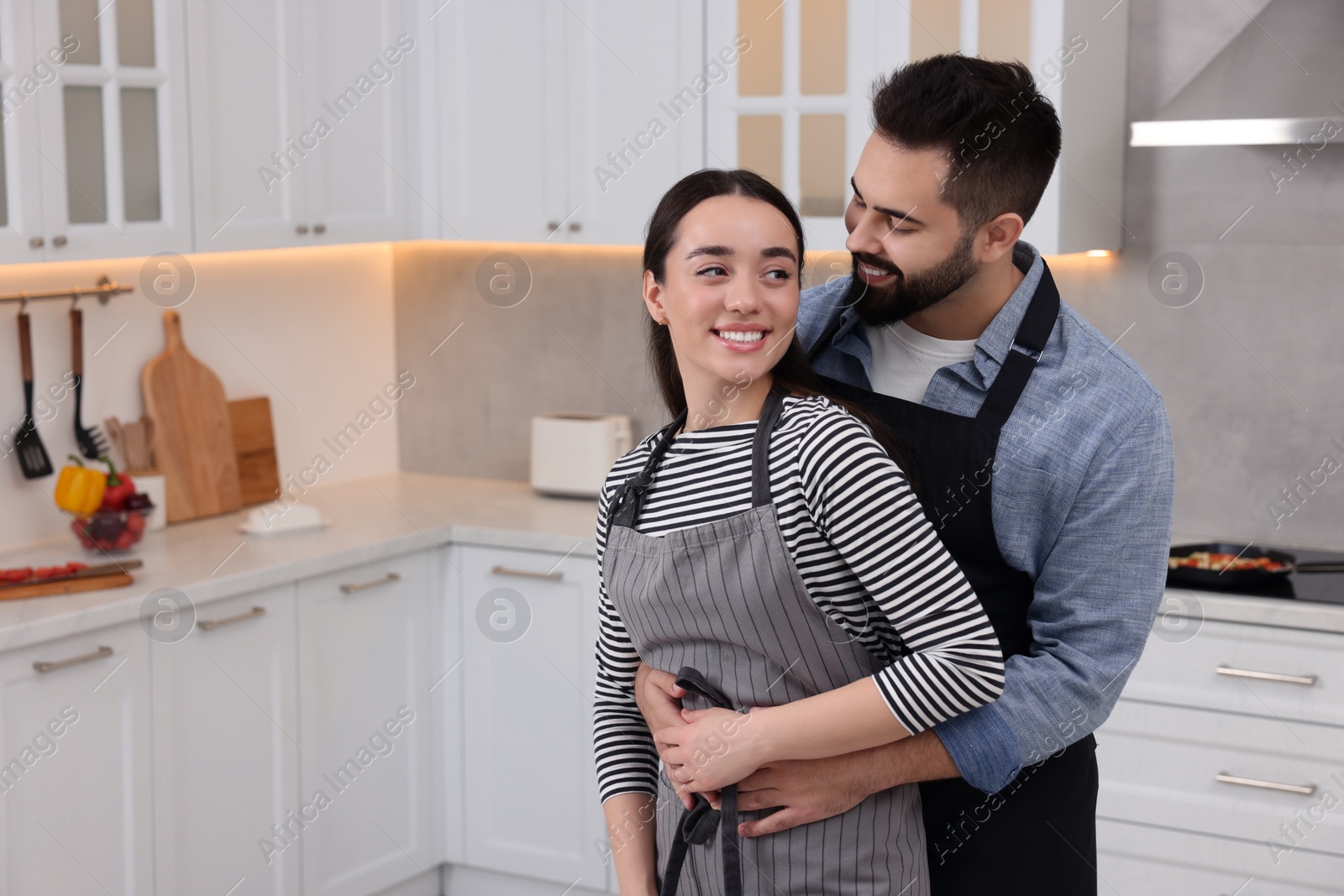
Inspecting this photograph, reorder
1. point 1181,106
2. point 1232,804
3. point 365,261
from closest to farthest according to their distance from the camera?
point 1232,804, point 1181,106, point 365,261

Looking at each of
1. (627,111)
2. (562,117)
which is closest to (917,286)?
(627,111)

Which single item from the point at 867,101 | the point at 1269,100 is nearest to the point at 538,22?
the point at 867,101

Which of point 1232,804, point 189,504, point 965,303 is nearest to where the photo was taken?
point 965,303

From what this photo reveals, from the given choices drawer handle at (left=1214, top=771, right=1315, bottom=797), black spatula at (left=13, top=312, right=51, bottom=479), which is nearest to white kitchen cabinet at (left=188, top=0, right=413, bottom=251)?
black spatula at (left=13, top=312, right=51, bottom=479)

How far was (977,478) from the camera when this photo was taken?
4.44 feet

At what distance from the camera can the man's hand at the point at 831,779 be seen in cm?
123

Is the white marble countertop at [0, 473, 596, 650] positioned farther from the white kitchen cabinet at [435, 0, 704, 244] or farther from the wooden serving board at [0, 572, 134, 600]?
the white kitchen cabinet at [435, 0, 704, 244]

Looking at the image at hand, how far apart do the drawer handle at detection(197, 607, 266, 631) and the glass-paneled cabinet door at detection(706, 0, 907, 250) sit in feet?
4.28

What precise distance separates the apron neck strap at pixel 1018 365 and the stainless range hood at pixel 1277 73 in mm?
1481

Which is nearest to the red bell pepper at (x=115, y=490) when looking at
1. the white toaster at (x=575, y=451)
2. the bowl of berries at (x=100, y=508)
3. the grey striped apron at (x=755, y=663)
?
the bowl of berries at (x=100, y=508)

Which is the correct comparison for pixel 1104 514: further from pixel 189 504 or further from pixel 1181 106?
pixel 189 504

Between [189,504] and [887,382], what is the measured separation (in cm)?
207

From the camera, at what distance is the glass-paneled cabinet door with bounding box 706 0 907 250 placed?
2848mm

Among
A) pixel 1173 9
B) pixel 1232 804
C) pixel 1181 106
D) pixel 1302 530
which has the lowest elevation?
pixel 1232 804
